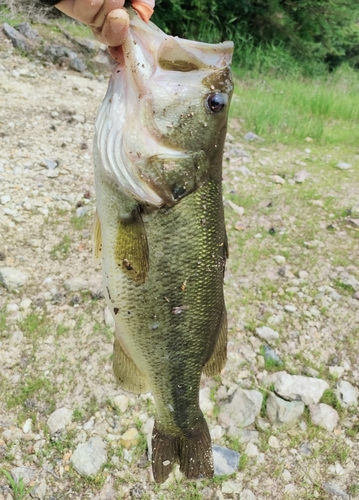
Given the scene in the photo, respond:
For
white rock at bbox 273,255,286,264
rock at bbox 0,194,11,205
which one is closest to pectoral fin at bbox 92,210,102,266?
rock at bbox 0,194,11,205

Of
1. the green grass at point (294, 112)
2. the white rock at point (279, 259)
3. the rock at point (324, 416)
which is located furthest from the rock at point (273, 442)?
the green grass at point (294, 112)

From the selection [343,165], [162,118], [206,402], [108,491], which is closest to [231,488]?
[206,402]

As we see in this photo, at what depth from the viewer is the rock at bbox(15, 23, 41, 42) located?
23.6ft

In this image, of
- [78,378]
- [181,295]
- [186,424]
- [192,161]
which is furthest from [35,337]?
[192,161]

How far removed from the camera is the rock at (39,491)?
219 centimetres

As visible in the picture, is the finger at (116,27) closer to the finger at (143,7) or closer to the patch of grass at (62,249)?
the finger at (143,7)

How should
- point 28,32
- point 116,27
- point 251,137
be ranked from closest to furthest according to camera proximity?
point 116,27 < point 251,137 < point 28,32

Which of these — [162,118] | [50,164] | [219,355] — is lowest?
[50,164]

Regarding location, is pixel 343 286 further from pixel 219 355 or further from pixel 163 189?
pixel 163 189

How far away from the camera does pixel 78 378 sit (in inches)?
106

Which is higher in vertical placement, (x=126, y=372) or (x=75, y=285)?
(x=126, y=372)

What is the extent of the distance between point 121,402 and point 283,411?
3.13 ft

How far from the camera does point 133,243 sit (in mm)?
1545

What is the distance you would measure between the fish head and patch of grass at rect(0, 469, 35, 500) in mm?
Answer: 1584
